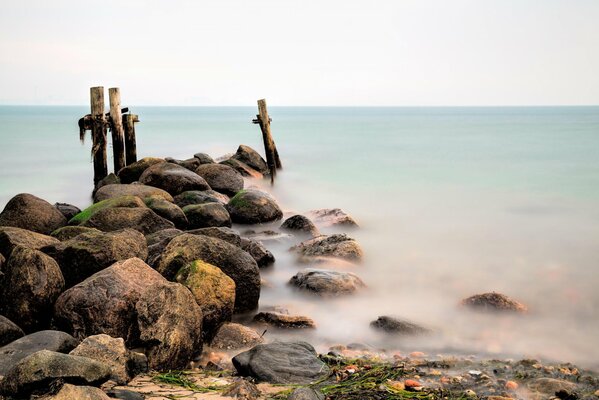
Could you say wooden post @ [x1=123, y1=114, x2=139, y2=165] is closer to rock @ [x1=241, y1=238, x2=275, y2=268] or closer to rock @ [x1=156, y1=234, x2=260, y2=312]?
rock @ [x1=241, y1=238, x2=275, y2=268]

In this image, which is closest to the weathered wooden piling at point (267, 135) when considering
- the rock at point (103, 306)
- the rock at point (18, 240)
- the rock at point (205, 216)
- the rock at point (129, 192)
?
the rock at point (129, 192)

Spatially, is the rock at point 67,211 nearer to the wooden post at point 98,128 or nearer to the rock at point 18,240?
the wooden post at point 98,128

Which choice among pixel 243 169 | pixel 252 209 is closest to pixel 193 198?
pixel 252 209

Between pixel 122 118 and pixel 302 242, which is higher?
pixel 122 118

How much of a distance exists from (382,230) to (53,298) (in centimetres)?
828

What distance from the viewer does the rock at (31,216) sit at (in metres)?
9.48

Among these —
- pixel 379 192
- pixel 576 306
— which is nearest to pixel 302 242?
pixel 576 306

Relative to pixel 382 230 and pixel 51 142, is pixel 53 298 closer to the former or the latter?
pixel 382 230

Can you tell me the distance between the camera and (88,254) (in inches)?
253

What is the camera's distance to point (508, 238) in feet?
40.9

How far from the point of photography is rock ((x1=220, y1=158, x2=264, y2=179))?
1839cm

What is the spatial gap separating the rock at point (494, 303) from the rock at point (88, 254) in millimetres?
4320

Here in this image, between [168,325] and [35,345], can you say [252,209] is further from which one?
[35,345]

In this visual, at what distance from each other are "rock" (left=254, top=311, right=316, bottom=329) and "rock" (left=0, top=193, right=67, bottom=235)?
15.2 ft
